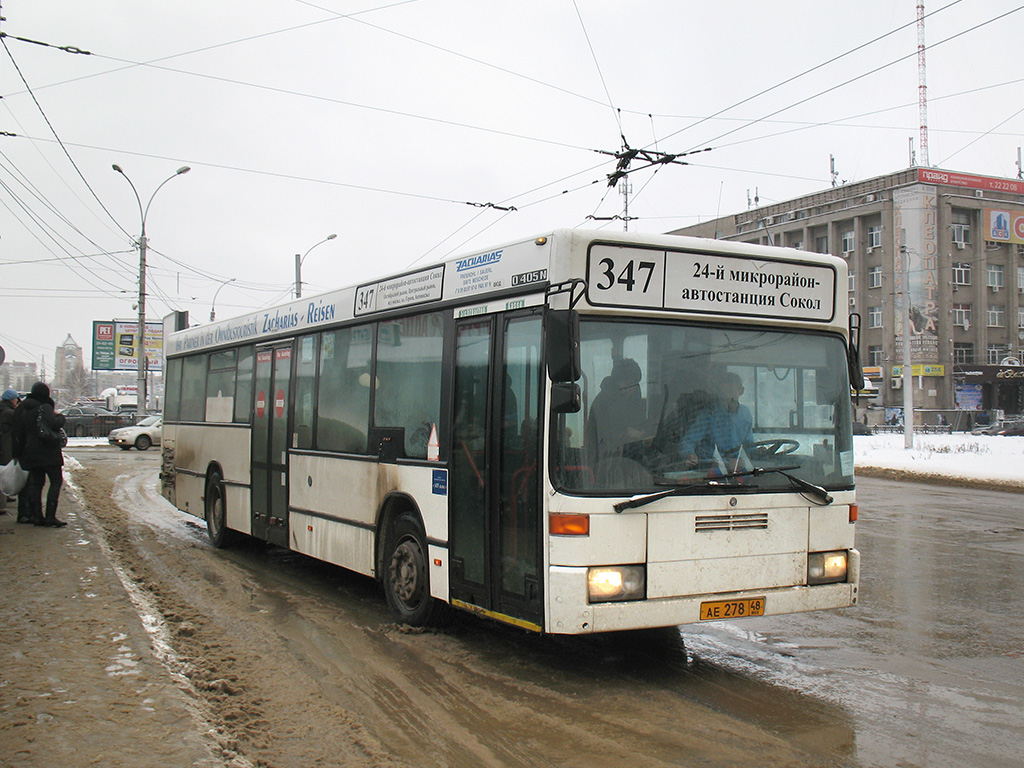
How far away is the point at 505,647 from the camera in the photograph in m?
6.62

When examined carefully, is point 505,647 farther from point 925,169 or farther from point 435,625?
point 925,169

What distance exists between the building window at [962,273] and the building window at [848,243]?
6.67m

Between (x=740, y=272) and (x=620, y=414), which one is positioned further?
(x=740, y=272)

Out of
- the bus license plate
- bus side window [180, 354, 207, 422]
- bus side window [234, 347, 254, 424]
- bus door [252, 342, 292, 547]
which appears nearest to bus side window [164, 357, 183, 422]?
bus side window [180, 354, 207, 422]

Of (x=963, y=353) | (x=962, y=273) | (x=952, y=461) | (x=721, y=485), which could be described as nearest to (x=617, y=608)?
(x=721, y=485)

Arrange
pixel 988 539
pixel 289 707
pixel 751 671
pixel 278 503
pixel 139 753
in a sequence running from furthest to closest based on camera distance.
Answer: pixel 988 539 < pixel 278 503 < pixel 751 671 < pixel 289 707 < pixel 139 753

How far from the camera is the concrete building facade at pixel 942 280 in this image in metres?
59.2

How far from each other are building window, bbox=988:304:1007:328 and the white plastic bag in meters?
62.9

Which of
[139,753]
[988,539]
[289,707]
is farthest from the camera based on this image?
[988,539]

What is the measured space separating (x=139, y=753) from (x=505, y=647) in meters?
2.92

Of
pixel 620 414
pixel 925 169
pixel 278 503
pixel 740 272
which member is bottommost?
pixel 278 503

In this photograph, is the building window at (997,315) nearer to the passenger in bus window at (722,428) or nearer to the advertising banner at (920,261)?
the advertising banner at (920,261)

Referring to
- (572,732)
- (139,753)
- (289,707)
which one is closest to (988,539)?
(572,732)

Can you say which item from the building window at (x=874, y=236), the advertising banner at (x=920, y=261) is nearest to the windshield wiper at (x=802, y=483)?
the advertising banner at (x=920, y=261)
